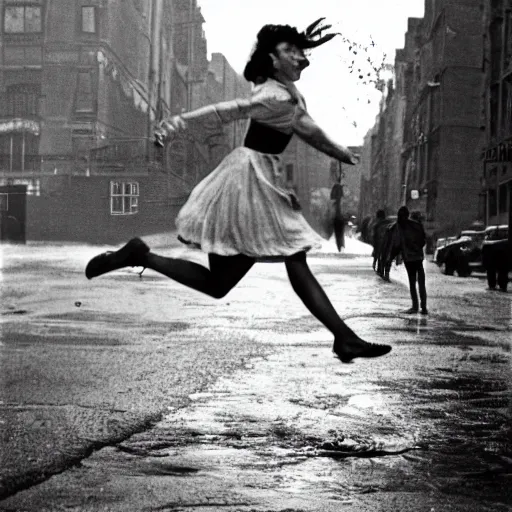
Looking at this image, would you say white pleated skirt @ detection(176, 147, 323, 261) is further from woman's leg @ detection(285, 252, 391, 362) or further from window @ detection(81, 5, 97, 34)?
window @ detection(81, 5, 97, 34)

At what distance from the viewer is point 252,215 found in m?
3.25

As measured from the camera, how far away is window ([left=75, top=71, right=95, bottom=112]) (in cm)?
1270

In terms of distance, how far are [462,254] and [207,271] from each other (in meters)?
14.0

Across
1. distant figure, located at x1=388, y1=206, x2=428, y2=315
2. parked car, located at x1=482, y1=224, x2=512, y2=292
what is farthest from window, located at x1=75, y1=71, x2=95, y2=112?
parked car, located at x1=482, y1=224, x2=512, y2=292

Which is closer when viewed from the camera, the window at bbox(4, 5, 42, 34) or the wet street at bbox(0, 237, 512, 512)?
the wet street at bbox(0, 237, 512, 512)

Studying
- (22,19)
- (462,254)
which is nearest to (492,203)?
(462,254)

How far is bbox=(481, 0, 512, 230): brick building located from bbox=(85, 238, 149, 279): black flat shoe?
1878 cm

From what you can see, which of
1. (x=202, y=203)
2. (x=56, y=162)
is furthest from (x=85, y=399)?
(x=56, y=162)

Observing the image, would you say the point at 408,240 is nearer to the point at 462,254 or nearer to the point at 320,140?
the point at 320,140

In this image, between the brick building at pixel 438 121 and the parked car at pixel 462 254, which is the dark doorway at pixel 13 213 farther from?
the parked car at pixel 462 254

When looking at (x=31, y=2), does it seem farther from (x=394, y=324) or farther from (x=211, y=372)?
(x=211, y=372)

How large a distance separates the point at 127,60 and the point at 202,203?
9.24 metres

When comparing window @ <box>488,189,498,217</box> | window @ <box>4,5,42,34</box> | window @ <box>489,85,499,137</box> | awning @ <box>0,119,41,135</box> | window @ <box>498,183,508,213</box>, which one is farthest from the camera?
window @ <box>489,85,499,137</box>

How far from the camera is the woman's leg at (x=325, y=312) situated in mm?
3188
